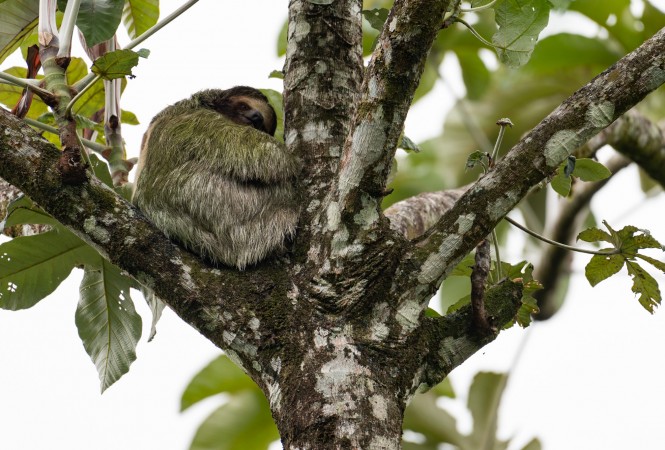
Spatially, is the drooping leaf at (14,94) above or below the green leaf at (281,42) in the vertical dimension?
below

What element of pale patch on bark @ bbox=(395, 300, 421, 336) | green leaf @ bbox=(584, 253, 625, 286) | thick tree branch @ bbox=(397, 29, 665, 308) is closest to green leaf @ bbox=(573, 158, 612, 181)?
green leaf @ bbox=(584, 253, 625, 286)

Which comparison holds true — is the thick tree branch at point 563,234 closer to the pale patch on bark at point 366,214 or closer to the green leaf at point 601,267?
the green leaf at point 601,267

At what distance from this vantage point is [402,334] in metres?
2.59

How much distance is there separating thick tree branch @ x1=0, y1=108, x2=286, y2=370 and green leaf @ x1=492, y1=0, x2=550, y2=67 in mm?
1363

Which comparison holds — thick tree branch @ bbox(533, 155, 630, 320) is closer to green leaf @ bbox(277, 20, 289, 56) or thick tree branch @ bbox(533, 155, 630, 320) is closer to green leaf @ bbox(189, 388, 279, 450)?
green leaf @ bbox(189, 388, 279, 450)

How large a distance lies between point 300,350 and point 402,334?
1.15ft

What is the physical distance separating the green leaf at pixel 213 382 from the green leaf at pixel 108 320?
2562mm

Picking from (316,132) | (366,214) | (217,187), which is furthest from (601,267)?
(217,187)

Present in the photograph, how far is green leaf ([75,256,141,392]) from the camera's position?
3.63m

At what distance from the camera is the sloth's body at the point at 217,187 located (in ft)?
10.9

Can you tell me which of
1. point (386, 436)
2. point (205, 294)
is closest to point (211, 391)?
point (205, 294)

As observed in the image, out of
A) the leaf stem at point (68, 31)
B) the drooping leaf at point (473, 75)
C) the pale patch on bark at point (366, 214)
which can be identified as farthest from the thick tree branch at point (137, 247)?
the drooping leaf at point (473, 75)

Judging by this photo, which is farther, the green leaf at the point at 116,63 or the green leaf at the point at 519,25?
the green leaf at the point at 519,25

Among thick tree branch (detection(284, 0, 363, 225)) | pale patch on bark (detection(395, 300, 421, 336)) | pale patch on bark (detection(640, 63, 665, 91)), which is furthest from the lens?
thick tree branch (detection(284, 0, 363, 225))
